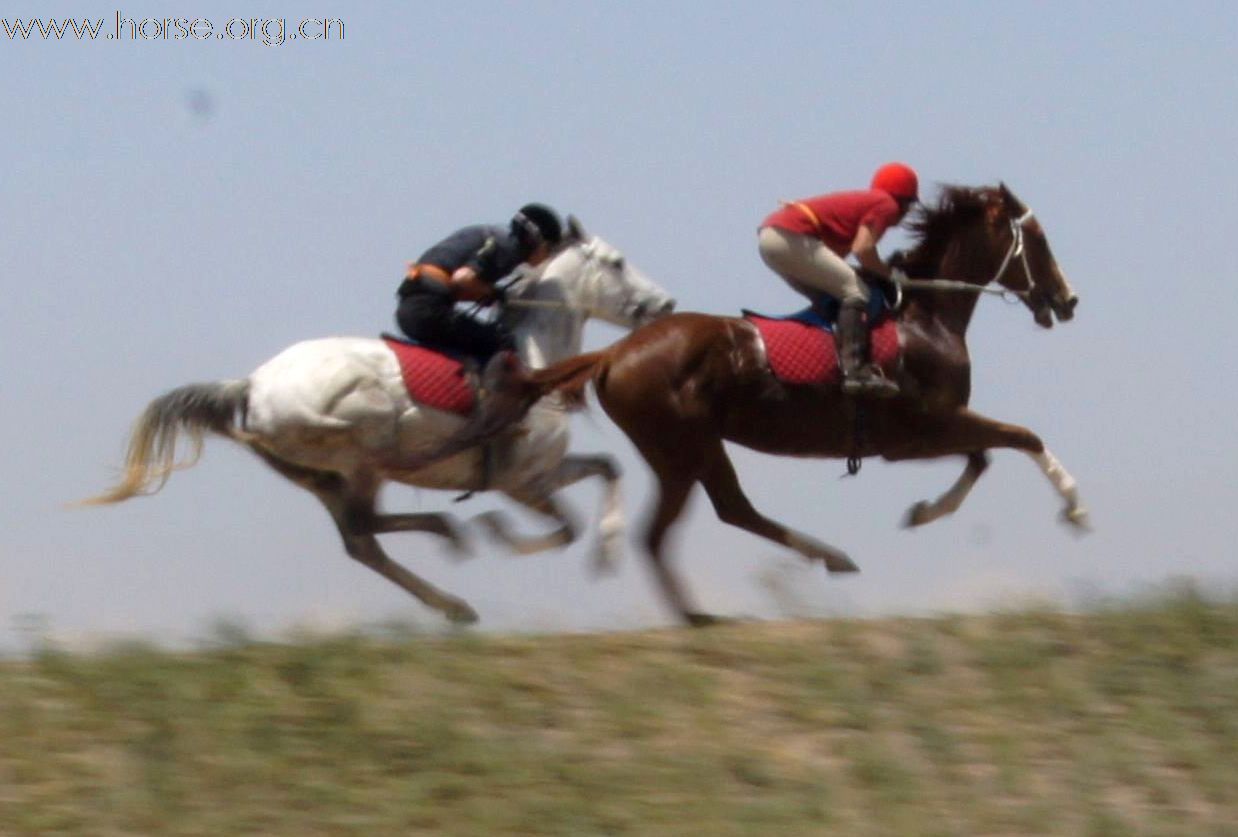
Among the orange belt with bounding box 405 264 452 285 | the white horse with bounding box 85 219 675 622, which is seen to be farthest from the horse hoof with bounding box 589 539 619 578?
the orange belt with bounding box 405 264 452 285

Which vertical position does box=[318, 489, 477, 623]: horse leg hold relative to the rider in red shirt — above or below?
below

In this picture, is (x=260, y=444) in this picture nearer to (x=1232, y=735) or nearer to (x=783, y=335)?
(x=783, y=335)

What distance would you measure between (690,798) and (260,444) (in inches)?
221

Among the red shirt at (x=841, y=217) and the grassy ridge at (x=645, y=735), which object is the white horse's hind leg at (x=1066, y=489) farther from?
the grassy ridge at (x=645, y=735)

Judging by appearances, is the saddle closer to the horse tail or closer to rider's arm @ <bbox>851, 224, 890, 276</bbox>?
rider's arm @ <bbox>851, 224, 890, 276</bbox>

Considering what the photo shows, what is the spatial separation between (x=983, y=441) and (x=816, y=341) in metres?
1.07

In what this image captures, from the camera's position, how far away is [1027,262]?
38.9 ft

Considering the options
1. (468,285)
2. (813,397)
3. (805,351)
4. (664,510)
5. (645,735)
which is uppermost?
(468,285)

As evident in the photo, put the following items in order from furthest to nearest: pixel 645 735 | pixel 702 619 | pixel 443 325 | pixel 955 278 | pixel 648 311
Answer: pixel 648 311
pixel 955 278
pixel 443 325
pixel 702 619
pixel 645 735

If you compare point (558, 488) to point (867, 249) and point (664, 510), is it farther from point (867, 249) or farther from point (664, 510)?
point (867, 249)

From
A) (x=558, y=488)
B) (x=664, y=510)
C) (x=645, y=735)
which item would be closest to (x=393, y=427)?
(x=558, y=488)

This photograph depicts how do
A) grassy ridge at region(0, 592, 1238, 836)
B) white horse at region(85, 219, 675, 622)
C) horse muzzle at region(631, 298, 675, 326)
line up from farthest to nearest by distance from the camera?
horse muzzle at region(631, 298, 675, 326), white horse at region(85, 219, 675, 622), grassy ridge at region(0, 592, 1238, 836)

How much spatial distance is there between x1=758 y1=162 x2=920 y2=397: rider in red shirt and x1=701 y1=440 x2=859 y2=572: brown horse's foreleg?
81cm

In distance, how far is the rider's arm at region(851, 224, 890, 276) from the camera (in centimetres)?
1107
